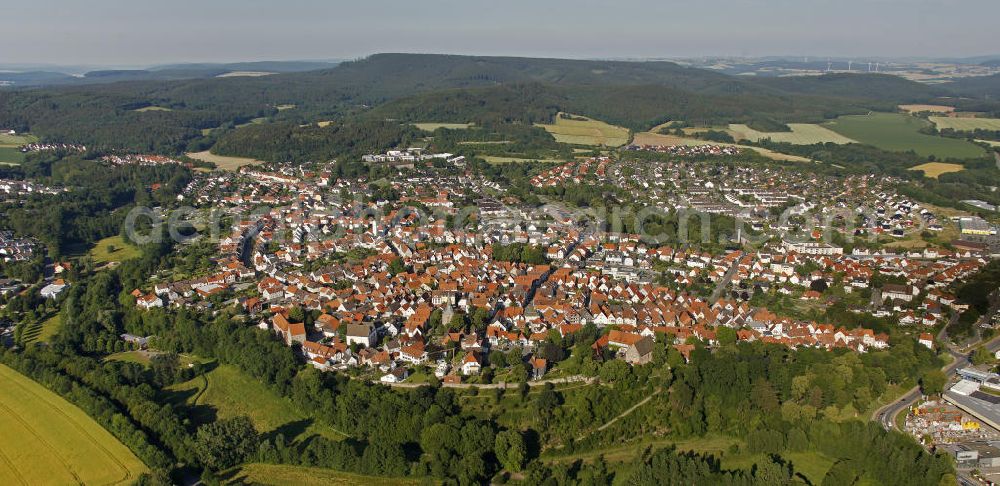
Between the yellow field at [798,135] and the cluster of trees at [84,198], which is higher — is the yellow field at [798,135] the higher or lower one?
the higher one

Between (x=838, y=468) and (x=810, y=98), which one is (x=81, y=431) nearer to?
(x=838, y=468)

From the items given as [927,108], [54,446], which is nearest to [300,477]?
[54,446]

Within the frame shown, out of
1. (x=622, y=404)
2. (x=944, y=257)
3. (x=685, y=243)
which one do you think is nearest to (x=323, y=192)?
(x=685, y=243)

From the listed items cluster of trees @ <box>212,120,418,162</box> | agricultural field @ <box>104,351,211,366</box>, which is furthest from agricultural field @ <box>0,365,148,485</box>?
cluster of trees @ <box>212,120,418,162</box>

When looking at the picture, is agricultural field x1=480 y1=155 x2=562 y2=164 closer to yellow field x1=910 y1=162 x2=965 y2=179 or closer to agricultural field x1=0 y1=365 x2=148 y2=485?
yellow field x1=910 y1=162 x2=965 y2=179

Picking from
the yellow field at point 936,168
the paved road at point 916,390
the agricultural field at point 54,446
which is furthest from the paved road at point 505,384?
the yellow field at point 936,168

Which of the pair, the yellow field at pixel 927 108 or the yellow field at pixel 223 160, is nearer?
the yellow field at pixel 223 160

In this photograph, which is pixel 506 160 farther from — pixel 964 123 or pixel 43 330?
pixel 964 123

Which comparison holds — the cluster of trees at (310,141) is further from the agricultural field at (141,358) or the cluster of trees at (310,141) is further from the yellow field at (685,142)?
the agricultural field at (141,358)
